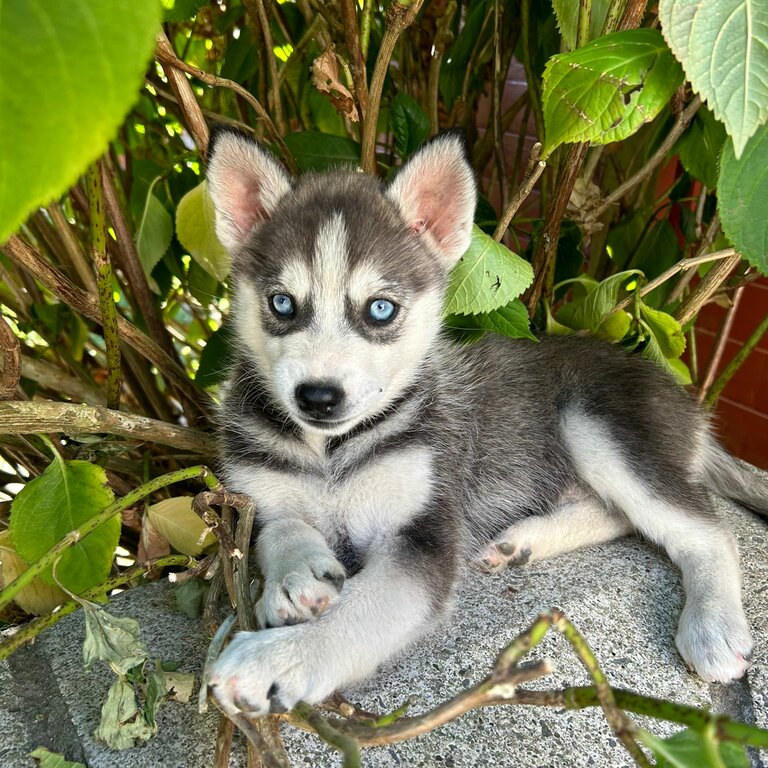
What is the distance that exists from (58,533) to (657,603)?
1.61 m

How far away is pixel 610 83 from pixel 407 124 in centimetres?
96

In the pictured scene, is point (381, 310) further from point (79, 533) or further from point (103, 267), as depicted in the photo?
point (79, 533)

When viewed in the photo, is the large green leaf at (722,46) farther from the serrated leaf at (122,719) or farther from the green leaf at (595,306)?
the serrated leaf at (122,719)

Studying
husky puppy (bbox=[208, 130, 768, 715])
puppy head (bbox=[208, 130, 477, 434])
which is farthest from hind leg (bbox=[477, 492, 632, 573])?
puppy head (bbox=[208, 130, 477, 434])

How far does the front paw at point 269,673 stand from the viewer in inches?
55.8

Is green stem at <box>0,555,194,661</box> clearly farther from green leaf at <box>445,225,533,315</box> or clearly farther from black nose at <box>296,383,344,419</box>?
green leaf at <box>445,225,533,315</box>

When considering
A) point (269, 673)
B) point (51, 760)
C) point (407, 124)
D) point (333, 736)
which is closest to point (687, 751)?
point (333, 736)

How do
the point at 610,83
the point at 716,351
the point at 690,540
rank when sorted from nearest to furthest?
the point at 610,83 → the point at 690,540 → the point at 716,351

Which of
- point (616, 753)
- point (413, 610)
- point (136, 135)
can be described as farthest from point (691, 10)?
point (136, 135)

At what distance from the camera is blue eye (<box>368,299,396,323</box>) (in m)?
2.04

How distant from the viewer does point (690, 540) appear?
223cm

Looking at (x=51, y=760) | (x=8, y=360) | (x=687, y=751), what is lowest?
(x=51, y=760)

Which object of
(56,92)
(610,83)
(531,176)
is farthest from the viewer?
(531,176)

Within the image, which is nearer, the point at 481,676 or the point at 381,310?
the point at 481,676
